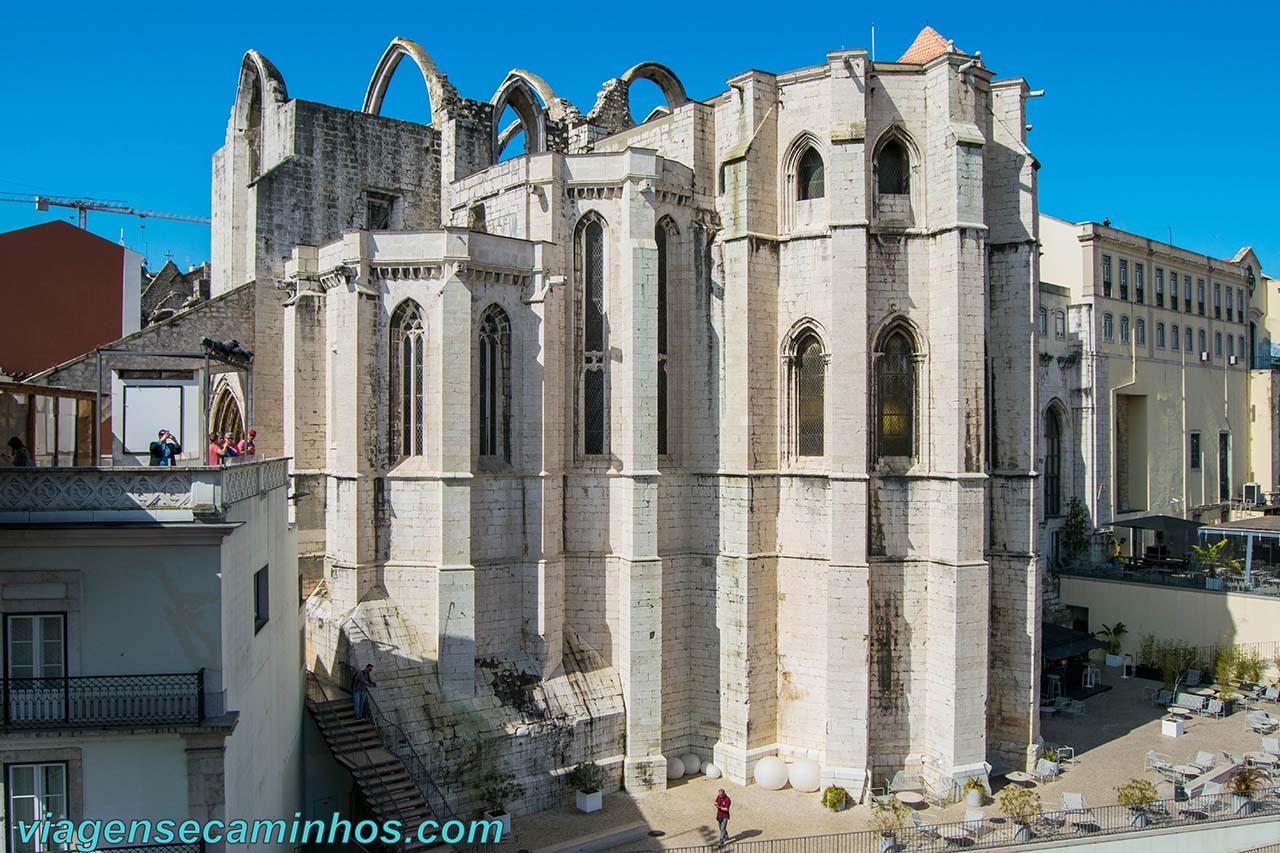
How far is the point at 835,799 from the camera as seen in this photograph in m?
19.4

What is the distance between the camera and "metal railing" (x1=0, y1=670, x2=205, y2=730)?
1120 cm

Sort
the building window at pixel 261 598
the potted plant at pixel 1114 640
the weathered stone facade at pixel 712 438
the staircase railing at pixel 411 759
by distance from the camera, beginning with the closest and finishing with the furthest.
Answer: the building window at pixel 261 598 < the staircase railing at pixel 411 759 < the weathered stone facade at pixel 712 438 < the potted plant at pixel 1114 640

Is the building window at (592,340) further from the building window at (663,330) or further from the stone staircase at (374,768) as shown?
the stone staircase at (374,768)

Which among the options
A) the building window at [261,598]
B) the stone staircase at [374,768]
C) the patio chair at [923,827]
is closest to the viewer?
the building window at [261,598]

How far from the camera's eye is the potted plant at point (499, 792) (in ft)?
59.8

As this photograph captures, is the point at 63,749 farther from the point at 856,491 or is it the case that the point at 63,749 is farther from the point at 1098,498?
the point at 1098,498

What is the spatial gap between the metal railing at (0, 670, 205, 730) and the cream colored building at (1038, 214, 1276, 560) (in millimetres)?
27400

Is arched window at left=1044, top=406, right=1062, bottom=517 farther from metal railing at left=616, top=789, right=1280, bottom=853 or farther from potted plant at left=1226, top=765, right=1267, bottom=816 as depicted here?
metal railing at left=616, top=789, right=1280, bottom=853

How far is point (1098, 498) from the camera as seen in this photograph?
120 feet

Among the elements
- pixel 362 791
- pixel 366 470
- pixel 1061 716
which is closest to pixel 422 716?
pixel 362 791

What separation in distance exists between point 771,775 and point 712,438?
24.5 feet

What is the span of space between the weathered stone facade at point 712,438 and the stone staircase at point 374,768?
3.68 ft

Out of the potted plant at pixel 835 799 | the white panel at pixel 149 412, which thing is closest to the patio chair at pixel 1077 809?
the potted plant at pixel 835 799

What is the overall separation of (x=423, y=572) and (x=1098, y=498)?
27775 millimetres
